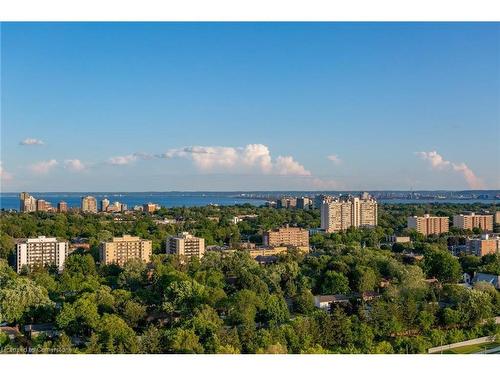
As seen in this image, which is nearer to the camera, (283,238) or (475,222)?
(283,238)

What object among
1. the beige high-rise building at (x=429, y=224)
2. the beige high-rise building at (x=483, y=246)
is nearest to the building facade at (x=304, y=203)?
the beige high-rise building at (x=429, y=224)

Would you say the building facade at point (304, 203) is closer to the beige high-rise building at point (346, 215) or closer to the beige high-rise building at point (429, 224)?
the beige high-rise building at point (346, 215)

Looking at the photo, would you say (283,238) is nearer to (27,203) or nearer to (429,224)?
(429,224)

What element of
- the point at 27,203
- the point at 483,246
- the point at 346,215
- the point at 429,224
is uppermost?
the point at 27,203

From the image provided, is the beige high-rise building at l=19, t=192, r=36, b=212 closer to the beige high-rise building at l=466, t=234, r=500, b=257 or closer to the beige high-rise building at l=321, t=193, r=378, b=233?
the beige high-rise building at l=321, t=193, r=378, b=233

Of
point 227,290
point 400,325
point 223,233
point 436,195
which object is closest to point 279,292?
point 227,290

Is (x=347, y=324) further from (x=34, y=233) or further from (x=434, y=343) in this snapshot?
(x=34, y=233)

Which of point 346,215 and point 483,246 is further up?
point 346,215

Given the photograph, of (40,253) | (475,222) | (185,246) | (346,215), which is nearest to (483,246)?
(475,222)
